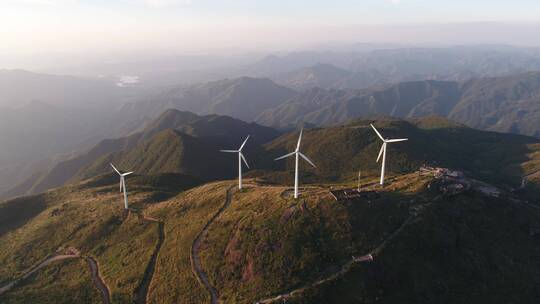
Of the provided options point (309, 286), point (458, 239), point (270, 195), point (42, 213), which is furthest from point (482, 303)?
point (42, 213)

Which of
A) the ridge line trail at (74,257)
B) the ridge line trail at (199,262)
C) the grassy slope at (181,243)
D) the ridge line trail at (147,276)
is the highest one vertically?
the ridge line trail at (199,262)

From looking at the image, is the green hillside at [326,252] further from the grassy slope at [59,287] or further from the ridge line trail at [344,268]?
the grassy slope at [59,287]

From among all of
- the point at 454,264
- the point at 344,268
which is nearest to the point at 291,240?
the point at 344,268

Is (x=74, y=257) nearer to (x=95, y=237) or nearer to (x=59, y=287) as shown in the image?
(x=95, y=237)

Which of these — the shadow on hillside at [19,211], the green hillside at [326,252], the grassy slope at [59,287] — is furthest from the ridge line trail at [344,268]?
the shadow on hillside at [19,211]

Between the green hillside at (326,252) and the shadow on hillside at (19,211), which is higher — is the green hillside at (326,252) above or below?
above

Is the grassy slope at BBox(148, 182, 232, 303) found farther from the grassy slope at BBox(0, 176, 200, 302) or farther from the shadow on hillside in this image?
the shadow on hillside

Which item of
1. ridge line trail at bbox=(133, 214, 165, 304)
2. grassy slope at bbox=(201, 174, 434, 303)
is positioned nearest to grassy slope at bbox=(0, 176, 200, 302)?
ridge line trail at bbox=(133, 214, 165, 304)
